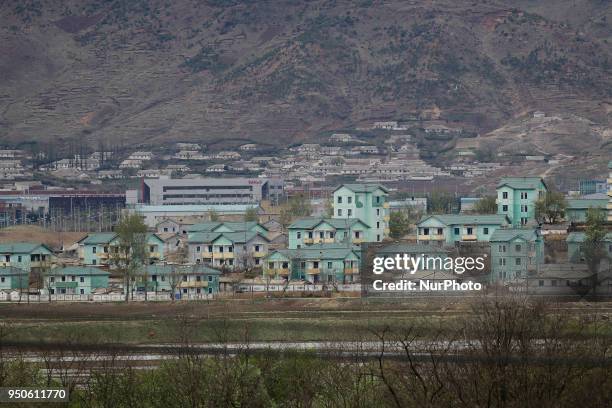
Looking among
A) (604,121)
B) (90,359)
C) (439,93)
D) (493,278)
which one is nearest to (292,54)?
(439,93)

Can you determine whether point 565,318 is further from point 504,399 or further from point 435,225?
point 435,225

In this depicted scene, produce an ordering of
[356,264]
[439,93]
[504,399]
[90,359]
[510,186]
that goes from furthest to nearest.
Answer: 1. [439,93]
2. [510,186]
3. [356,264]
4. [90,359]
5. [504,399]

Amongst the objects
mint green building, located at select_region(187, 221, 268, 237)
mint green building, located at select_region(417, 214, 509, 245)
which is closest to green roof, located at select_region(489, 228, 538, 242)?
mint green building, located at select_region(417, 214, 509, 245)

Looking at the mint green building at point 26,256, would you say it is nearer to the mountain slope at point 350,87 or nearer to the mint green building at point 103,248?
the mint green building at point 103,248

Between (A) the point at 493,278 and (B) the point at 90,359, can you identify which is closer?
(B) the point at 90,359

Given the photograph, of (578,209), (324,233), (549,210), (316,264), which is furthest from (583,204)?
(316,264)

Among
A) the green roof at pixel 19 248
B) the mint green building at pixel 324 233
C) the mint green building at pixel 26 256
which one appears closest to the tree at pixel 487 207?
the mint green building at pixel 324 233

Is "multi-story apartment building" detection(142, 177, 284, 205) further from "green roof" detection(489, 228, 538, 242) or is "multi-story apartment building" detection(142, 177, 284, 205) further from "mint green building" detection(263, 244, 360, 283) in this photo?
"green roof" detection(489, 228, 538, 242)
